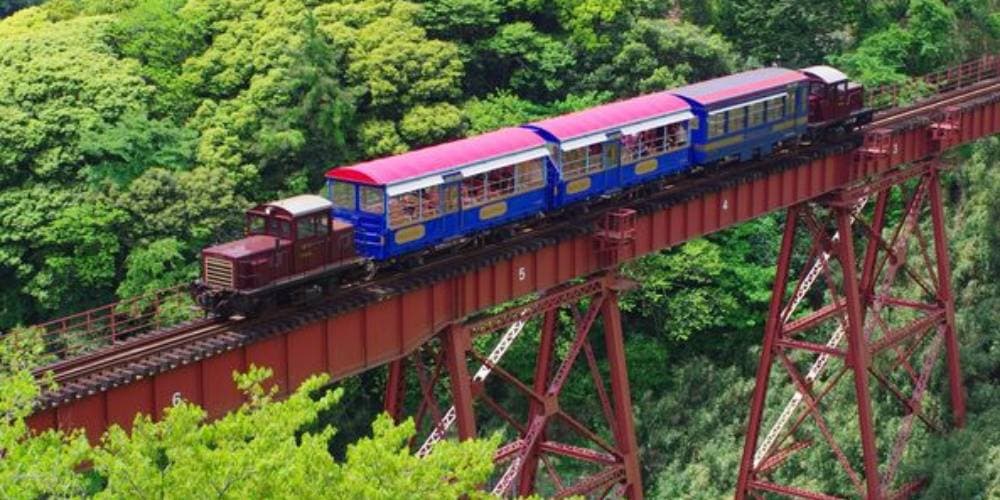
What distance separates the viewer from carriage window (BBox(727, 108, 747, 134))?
3578cm

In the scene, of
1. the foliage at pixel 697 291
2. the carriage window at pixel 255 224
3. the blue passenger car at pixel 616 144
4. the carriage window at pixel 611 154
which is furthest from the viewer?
the foliage at pixel 697 291

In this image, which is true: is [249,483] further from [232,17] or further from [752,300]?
[232,17]

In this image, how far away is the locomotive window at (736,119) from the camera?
35.8 meters

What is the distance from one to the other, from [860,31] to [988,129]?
18509mm

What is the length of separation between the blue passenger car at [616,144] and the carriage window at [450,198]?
9.64ft

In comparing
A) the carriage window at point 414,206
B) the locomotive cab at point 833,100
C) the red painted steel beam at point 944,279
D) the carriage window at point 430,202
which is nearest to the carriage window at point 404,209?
the carriage window at point 414,206

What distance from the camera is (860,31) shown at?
61.4 m

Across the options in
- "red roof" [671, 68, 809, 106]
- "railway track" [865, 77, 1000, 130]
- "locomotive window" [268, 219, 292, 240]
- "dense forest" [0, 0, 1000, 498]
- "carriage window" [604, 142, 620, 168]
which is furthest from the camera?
"dense forest" [0, 0, 1000, 498]

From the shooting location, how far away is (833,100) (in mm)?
39312

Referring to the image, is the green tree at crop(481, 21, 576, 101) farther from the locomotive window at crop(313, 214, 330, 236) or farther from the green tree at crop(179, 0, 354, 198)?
the locomotive window at crop(313, 214, 330, 236)

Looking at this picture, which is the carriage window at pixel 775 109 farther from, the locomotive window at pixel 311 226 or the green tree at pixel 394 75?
the green tree at pixel 394 75

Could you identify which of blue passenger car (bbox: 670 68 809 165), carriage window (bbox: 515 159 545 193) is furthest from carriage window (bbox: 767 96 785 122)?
carriage window (bbox: 515 159 545 193)

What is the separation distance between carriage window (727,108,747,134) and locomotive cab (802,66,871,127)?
3.43m

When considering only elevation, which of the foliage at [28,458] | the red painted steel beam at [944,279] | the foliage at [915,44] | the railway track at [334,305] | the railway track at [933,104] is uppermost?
the foliage at [28,458]
